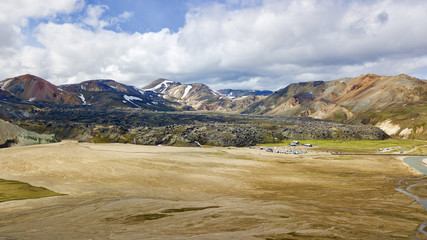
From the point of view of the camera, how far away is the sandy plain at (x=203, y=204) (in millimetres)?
23438

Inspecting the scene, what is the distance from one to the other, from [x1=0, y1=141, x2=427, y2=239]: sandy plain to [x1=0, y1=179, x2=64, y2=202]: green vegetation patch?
6.67 feet

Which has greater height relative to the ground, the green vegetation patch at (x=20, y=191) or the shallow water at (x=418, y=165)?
the green vegetation patch at (x=20, y=191)

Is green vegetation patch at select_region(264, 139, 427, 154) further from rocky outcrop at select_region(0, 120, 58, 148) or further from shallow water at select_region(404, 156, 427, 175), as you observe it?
rocky outcrop at select_region(0, 120, 58, 148)

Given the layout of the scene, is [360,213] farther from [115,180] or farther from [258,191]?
[115,180]

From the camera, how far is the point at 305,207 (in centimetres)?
3228

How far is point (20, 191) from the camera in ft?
127

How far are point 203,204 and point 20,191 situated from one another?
1125 inches

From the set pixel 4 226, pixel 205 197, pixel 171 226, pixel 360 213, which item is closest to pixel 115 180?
pixel 205 197

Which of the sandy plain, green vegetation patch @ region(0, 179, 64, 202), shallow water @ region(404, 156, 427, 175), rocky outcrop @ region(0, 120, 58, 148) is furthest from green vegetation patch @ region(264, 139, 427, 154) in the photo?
rocky outcrop @ region(0, 120, 58, 148)

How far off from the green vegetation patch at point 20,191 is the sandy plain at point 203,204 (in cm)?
203

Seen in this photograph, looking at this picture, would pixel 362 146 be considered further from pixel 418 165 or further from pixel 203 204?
pixel 203 204

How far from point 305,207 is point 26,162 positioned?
64964 mm

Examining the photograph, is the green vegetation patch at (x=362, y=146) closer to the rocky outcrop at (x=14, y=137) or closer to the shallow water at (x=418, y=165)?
the shallow water at (x=418, y=165)

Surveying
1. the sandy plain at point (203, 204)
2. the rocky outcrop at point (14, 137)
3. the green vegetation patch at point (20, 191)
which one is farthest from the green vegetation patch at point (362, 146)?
the rocky outcrop at point (14, 137)
